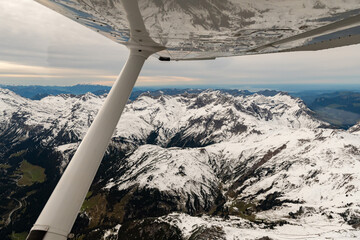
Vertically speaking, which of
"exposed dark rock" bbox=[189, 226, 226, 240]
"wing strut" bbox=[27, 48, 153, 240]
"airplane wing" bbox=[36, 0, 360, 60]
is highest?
"airplane wing" bbox=[36, 0, 360, 60]

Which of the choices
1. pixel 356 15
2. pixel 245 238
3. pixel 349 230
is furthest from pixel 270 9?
pixel 349 230

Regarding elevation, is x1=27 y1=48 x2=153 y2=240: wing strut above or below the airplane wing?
below

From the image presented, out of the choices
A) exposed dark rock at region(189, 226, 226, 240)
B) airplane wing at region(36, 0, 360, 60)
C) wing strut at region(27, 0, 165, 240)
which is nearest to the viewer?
airplane wing at region(36, 0, 360, 60)

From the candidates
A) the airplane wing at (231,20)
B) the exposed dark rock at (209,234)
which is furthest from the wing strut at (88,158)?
Answer: the exposed dark rock at (209,234)

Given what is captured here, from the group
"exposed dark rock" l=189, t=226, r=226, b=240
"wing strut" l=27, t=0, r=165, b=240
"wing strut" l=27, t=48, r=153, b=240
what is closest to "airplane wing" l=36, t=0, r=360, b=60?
"wing strut" l=27, t=0, r=165, b=240

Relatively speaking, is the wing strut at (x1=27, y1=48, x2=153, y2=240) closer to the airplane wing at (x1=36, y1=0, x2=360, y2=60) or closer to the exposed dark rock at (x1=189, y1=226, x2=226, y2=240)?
the airplane wing at (x1=36, y1=0, x2=360, y2=60)

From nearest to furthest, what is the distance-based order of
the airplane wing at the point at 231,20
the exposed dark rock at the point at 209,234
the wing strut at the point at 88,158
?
the airplane wing at the point at 231,20 < the wing strut at the point at 88,158 < the exposed dark rock at the point at 209,234

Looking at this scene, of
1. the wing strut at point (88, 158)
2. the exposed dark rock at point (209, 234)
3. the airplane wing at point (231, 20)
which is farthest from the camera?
the exposed dark rock at point (209, 234)

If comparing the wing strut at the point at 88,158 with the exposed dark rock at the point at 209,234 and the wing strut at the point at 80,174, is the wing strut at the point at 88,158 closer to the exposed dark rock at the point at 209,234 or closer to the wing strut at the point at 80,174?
the wing strut at the point at 80,174

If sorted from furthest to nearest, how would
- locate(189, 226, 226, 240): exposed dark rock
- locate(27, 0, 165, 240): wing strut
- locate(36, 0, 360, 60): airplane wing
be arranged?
locate(189, 226, 226, 240): exposed dark rock < locate(27, 0, 165, 240): wing strut < locate(36, 0, 360, 60): airplane wing
